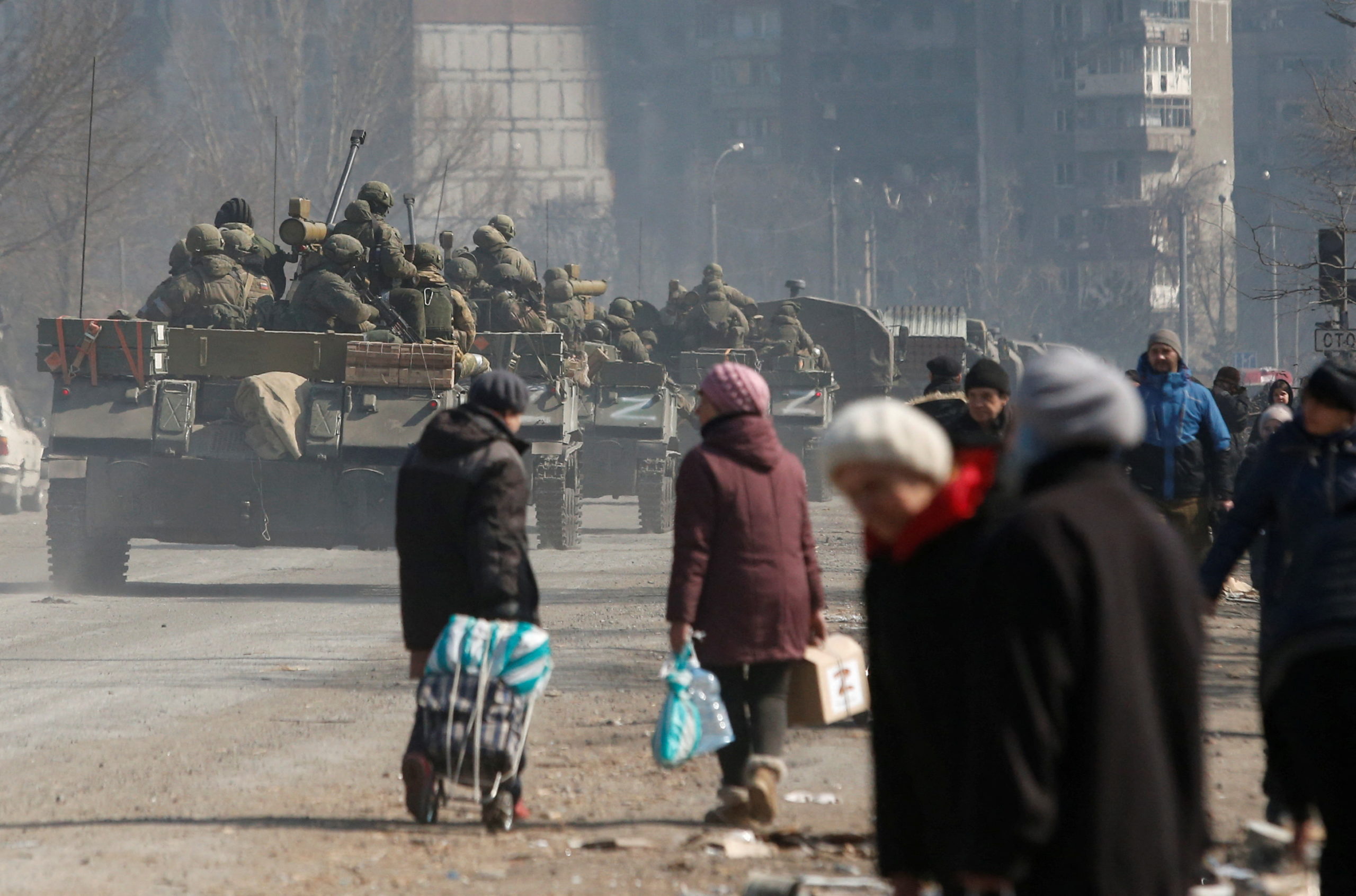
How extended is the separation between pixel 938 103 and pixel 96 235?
249 ft

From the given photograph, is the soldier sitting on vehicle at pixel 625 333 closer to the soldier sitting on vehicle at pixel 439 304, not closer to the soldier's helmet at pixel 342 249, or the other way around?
the soldier sitting on vehicle at pixel 439 304

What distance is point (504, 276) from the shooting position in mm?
21484

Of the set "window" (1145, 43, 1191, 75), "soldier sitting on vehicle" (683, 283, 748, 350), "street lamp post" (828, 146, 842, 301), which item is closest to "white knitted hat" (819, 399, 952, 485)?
"soldier sitting on vehicle" (683, 283, 748, 350)

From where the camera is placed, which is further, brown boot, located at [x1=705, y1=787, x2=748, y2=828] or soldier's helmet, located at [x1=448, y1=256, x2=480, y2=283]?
soldier's helmet, located at [x1=448, y1=256, x2=480, y2=283]

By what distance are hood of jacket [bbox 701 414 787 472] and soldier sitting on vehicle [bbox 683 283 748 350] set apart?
2093cm

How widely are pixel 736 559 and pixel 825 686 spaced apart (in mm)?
562

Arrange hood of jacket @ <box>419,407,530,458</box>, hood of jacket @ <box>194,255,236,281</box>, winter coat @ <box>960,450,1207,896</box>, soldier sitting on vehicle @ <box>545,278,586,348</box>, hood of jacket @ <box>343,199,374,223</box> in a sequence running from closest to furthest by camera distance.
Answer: winter coat @ <box>960,450,1207,896</box>, hood of jacket @ <box>419,407,530,458</box>, hood of jacket @ <box>343,199,374,223</box>, hood of jacket @ <box>194,255,236,281</box>, soldier sitting on vehicle @ <box>545,278,586,348</box>

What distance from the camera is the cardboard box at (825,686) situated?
6.42 m

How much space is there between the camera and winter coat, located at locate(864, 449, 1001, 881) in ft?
11.2

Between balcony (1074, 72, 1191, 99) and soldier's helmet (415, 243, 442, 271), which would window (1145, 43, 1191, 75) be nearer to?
balcony (1074, 72, 1191, 99)

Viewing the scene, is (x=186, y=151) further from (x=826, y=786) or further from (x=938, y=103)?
(x=826, y=786)

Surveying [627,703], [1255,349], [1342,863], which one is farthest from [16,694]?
[1255,349]

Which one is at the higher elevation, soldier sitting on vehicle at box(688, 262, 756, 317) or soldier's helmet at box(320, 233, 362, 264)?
soldier sitting on vehicle at box(688, 262, 756, 317)

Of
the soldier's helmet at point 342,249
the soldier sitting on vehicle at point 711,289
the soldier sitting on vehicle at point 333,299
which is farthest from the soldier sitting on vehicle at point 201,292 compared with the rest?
the soldier sitting on vehicle at point 711,289
